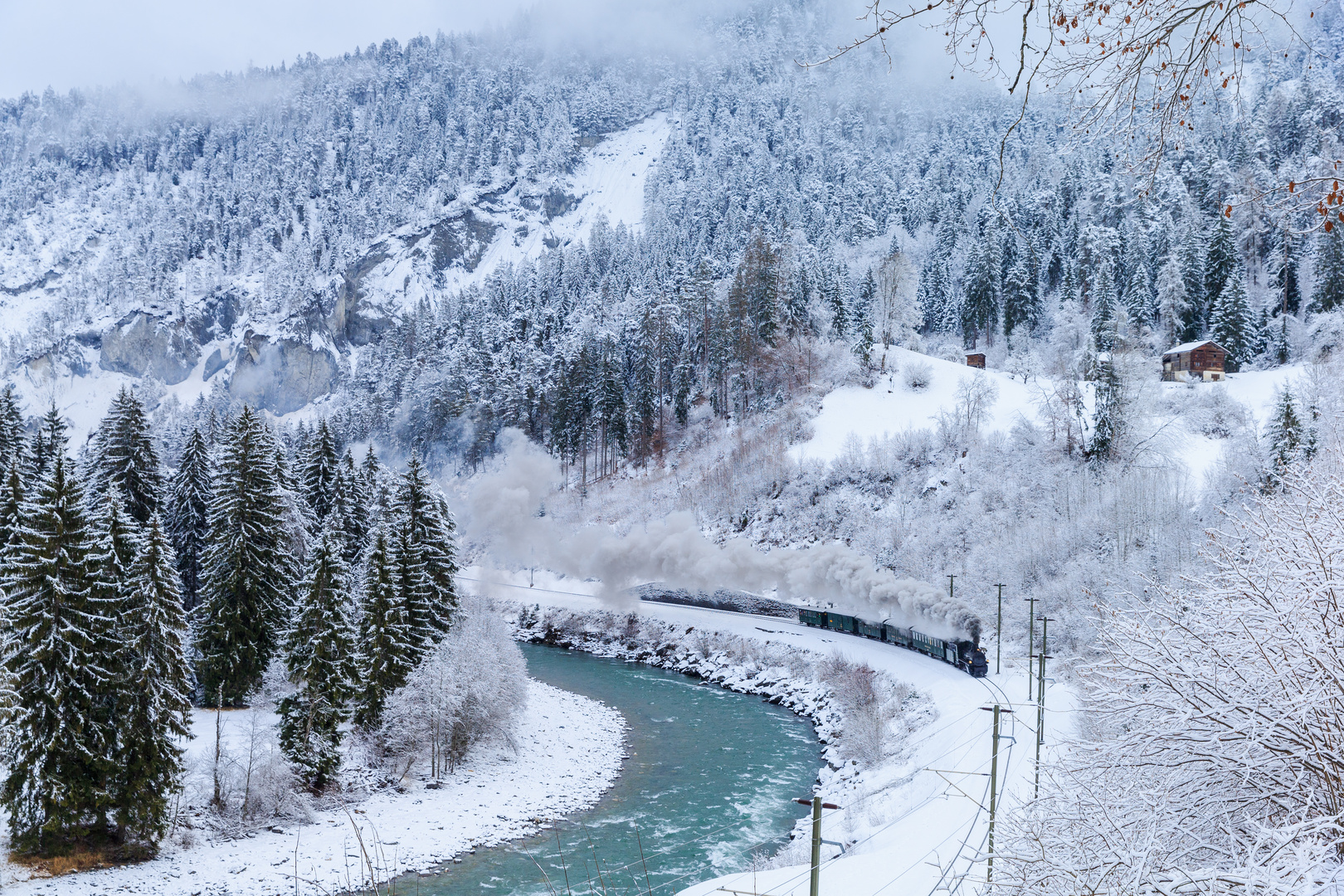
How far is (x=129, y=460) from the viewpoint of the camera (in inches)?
1510

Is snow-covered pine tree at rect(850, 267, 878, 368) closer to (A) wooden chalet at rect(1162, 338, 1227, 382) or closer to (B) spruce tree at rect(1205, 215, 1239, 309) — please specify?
(A) wooden chalet at rect(1162, 338, 1227, 382)

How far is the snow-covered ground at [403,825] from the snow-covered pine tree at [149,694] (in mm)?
1508

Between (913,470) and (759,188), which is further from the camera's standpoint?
(759,188)

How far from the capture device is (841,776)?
30.2m

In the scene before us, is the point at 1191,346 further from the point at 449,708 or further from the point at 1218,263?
the point at 449,708

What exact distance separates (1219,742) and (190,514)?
43.6 meters

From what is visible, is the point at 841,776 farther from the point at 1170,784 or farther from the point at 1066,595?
the point at 1170,784

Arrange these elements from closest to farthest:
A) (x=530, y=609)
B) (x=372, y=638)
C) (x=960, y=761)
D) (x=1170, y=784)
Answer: (x=1170, y=784) → (x=960, y=761) → (x=372, y=638) → (x=530, y=609)

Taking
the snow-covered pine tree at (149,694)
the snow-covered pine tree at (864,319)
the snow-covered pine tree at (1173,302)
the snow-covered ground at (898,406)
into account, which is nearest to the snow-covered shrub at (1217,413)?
the snow-covered ground at (898,406)

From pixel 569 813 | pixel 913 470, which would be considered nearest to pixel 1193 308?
pixel 913 470

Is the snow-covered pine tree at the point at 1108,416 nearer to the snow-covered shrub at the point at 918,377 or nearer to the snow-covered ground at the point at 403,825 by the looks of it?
the snow-covered shrub at the point at 918,377

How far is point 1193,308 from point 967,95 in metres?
134

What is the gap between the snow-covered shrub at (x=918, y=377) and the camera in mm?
72812

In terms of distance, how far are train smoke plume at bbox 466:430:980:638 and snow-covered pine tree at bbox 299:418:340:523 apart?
58.2 ft
